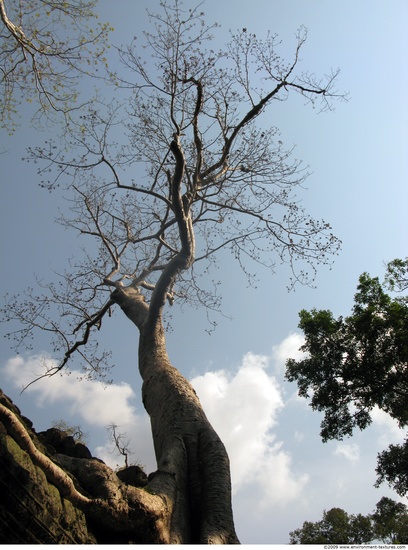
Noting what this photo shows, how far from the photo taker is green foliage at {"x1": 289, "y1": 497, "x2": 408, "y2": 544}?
11102 millimetres

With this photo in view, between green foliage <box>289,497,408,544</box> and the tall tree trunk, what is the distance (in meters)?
8.89

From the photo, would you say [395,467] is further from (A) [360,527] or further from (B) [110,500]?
(B) [110,500]

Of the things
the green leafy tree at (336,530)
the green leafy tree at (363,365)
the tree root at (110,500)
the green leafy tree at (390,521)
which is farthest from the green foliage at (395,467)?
the tree root at (110,500)

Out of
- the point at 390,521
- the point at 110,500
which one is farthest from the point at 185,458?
the point at 390,521

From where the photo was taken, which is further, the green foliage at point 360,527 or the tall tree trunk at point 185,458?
the green foliage at point 360,527

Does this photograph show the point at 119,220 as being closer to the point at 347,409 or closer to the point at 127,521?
the point at 347,409

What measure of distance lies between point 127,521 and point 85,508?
1.26 ft

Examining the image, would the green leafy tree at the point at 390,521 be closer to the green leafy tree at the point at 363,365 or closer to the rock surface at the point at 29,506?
the green leafy tree at the point at 363,365

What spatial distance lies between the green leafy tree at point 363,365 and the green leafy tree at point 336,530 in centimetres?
520

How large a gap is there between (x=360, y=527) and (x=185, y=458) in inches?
474

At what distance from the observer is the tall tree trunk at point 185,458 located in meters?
3.55

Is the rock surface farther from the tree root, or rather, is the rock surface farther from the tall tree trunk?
the tall tree trunk

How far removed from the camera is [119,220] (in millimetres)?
9555

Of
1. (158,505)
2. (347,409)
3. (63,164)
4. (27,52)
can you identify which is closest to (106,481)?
(158,505)
